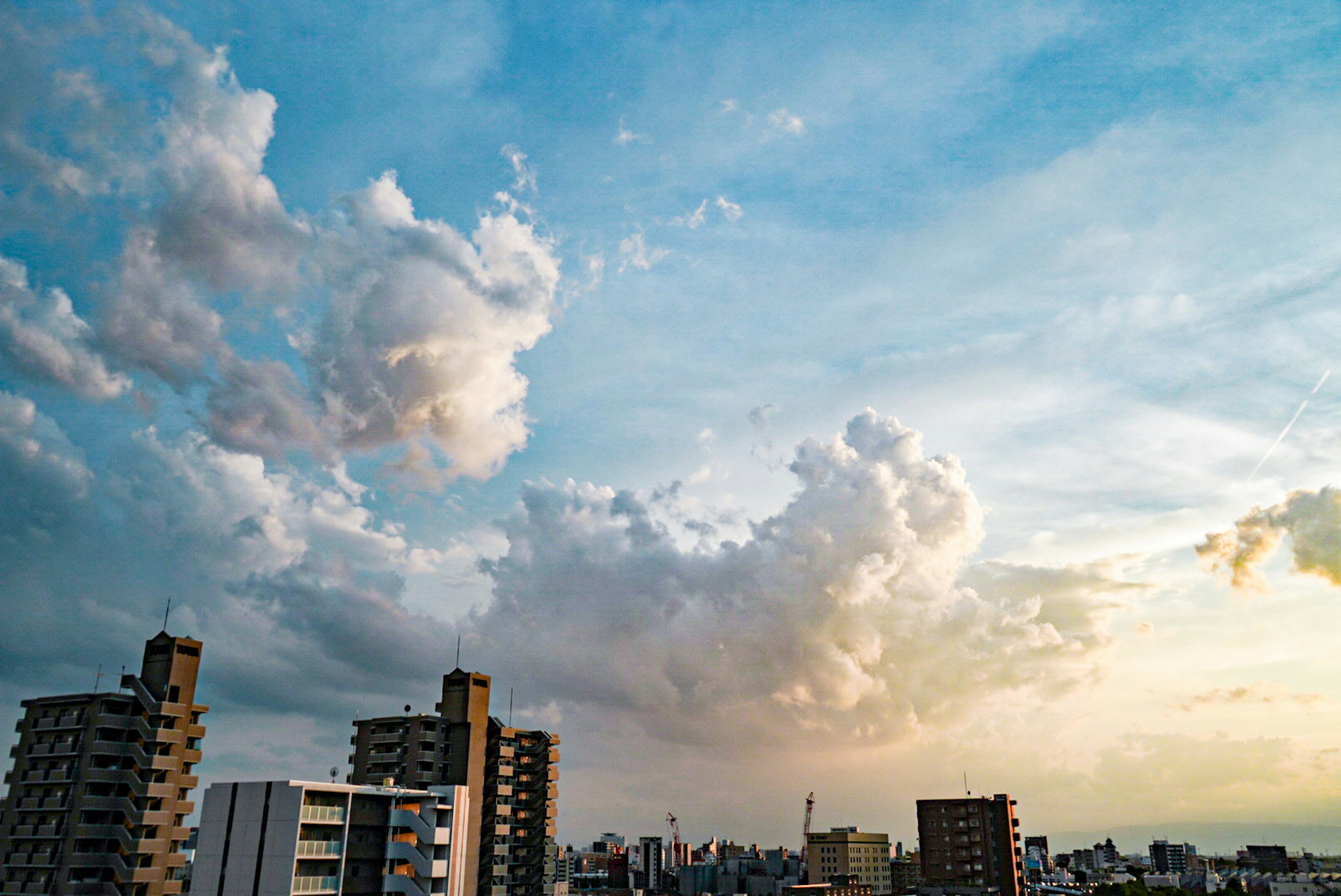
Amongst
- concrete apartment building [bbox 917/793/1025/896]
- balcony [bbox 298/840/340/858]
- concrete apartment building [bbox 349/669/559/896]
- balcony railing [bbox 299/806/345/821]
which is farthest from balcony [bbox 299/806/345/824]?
concrete apartment building [bbox 917/793/1025/896]

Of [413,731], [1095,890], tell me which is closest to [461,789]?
[413,731]

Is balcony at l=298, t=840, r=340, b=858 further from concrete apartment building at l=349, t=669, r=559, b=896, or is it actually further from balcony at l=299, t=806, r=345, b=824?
concrete apartment building at l=349, t=669, r=559, b=896

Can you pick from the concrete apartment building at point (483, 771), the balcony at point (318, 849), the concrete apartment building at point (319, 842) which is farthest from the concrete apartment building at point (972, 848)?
the balcony at point (318, 849)

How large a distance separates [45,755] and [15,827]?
820cm

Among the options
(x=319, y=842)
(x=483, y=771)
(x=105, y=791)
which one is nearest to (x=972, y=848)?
(x=483, y=771)

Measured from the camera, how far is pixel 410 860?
274 ft

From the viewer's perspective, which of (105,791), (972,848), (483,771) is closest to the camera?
(105,791)

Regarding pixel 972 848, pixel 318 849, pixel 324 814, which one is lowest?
pixel 972 848

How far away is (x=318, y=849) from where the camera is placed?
76625mm

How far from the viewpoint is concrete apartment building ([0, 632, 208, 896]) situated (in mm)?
98062

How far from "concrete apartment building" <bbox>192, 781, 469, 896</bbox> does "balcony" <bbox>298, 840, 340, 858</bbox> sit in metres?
0.07

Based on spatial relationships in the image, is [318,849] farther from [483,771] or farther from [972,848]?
[972,848]

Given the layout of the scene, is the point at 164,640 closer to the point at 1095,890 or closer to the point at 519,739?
the point at 519,739

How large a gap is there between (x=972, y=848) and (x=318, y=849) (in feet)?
462
